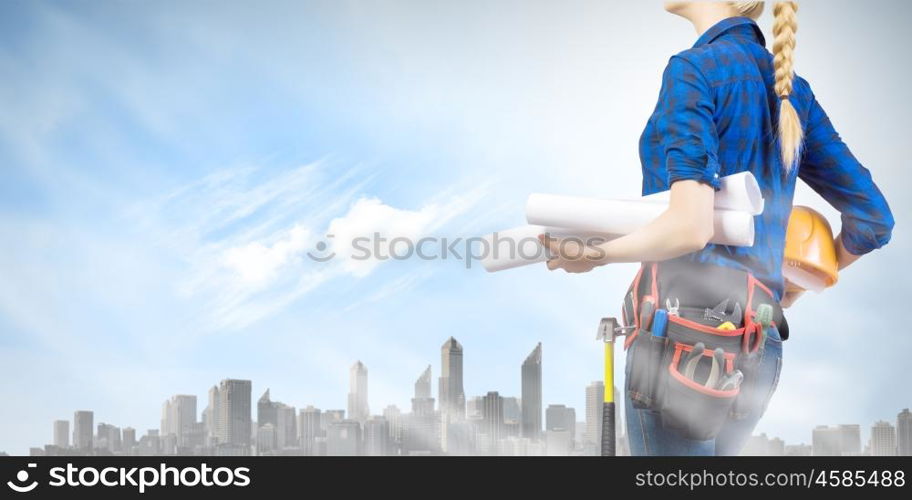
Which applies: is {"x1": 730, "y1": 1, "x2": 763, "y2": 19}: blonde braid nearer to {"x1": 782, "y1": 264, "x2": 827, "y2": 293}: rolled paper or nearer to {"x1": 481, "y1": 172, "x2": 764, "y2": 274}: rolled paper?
{"x1": 481, "y1": 172, "x2": 764, "y2": 274}: rolled paper

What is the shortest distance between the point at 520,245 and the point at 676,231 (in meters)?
0.84

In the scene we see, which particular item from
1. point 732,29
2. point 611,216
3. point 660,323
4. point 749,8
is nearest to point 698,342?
point 660,323

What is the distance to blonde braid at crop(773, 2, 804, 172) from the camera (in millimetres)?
3879

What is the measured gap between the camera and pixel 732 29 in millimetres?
3936

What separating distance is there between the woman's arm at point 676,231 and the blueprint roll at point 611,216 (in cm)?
7

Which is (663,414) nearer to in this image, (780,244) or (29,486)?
(780,244)

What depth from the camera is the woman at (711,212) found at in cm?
368

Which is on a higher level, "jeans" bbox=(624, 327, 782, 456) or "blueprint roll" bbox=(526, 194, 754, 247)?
"blueprint roll" bbox=(526, 194, 754, 247)

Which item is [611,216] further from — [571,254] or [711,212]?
[711,212]

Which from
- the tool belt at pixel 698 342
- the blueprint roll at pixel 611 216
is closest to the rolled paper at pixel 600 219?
the blueprint roll at pixel 611 216

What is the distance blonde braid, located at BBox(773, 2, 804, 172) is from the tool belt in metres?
0.54

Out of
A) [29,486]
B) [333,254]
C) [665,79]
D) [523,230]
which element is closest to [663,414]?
[523,230]

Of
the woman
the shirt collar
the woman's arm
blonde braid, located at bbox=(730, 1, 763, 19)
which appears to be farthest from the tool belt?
blonde braid, located at bbox=(730, 1, 763, 19)

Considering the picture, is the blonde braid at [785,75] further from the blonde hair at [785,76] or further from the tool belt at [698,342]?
the tool belt at [698,342]
